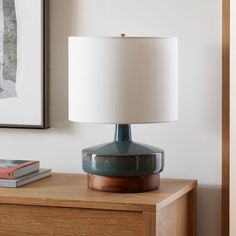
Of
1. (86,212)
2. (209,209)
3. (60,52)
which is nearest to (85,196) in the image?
(86,212)

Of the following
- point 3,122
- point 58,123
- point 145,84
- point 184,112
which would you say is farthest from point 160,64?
point 3,122

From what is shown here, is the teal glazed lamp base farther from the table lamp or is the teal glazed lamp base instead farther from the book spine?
the book spine

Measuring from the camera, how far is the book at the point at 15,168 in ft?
6.53

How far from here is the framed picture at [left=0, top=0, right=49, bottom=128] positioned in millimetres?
2242

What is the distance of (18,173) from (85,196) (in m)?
0.27

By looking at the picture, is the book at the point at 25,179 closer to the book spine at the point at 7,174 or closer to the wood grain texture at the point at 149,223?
the book spine at the point at 7,174

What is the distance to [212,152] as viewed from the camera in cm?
215

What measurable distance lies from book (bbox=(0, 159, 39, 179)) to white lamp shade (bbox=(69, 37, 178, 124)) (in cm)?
28

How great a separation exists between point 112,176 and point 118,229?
0.60 feet

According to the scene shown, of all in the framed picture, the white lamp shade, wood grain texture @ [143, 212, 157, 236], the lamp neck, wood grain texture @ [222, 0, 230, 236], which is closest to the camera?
wood grain texture @ [143, 212, 157, 236]

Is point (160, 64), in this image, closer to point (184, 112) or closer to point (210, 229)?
point (184, 112)

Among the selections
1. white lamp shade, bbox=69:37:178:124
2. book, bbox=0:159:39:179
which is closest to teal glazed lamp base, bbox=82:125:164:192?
white lamp shade, bbox=69:37:178:124

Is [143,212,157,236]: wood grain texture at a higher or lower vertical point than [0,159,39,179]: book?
lower

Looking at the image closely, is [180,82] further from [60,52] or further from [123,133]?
[60,52]
